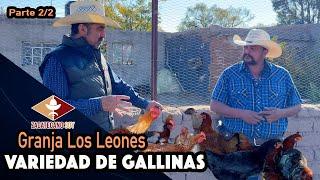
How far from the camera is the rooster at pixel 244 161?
2.93 metres

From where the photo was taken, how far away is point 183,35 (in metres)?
2.94

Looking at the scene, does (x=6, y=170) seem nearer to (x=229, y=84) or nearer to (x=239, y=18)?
(x=229, y=84)

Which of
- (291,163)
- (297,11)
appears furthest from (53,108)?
(297,11)

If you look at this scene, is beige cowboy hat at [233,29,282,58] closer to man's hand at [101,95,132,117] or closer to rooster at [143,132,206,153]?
rooster at [143,132,206,153]

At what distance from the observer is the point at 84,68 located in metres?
2.67

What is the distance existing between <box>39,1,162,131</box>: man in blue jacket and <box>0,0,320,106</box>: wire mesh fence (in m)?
0.05

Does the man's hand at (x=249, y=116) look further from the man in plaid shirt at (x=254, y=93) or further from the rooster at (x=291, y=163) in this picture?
the rooster at (x=291, y=163)

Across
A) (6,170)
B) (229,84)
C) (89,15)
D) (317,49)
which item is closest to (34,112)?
(6,170)

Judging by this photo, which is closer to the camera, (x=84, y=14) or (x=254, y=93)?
(x=84, y=14)

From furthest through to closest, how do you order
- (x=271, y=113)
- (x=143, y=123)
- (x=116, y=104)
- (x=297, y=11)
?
(x=297, y=11) → (x=271, y=113) → (x=143, y=123) → (x=116, y=104)

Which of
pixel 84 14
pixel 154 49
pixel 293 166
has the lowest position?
pixel 293 166

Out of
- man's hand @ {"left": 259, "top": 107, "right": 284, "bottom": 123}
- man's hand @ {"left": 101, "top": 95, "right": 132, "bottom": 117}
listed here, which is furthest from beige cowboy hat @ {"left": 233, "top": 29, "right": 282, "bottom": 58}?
man's hand @ {"left": 101, "top": 95, "right": 132, "bottom": 117}

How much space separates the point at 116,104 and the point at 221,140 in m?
0.60

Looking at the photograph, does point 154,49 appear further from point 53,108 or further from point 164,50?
point 53,108
